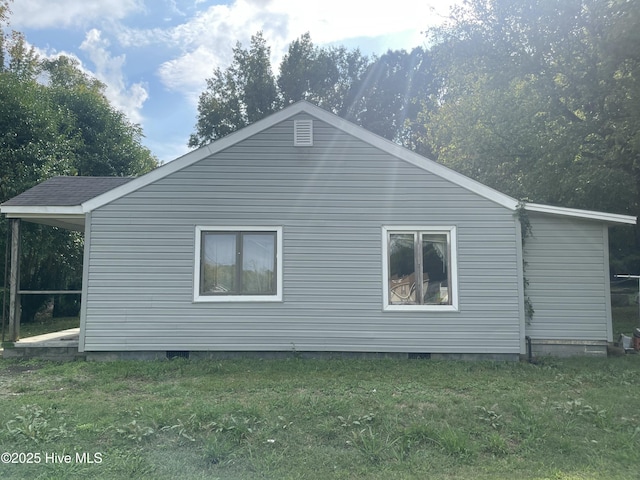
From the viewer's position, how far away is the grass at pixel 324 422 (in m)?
3.55

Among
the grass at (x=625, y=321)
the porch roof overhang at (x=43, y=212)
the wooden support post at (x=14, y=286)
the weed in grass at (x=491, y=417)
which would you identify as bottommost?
the weed in grass at (x=491, y=417)

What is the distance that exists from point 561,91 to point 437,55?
492cm

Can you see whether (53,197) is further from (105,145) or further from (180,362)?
(105,145)

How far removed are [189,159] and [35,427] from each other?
4.61 meters

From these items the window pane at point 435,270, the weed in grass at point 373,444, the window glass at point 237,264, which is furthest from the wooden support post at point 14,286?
the window pane at point 435,270

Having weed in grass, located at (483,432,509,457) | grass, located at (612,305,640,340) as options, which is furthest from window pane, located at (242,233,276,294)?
grass, located at (612,305,640,340)

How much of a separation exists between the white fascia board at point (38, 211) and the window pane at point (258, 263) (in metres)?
2.83

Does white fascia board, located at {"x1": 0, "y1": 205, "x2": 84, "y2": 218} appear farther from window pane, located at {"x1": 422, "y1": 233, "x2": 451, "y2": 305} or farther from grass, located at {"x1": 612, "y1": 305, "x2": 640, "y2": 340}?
grass, located at {"x1": 612, "y1": 305, "x2": 640, "y2": 340}

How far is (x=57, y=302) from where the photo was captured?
15594 mm

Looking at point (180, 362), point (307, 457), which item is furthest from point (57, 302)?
point (307, 457)

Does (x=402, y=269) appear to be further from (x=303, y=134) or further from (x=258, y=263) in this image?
(x=303, y=134)

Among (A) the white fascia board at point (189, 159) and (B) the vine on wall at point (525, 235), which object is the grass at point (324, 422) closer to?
(B) the vine on wall at point (525, 235)

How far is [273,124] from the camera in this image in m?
7.71

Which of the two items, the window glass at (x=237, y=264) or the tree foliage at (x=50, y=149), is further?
the tree foliage at (x=50, y=149)
